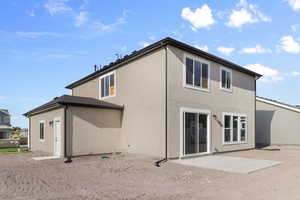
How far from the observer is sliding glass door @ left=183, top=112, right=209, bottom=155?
41.1ft

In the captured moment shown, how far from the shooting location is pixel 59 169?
947cm

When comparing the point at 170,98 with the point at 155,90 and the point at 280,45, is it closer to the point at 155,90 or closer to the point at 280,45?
the point at 155,90

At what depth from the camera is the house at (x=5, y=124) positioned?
39875 millimetres

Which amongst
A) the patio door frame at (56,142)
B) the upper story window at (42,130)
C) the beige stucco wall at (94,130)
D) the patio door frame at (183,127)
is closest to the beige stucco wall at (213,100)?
the patio door frame at (183,127)

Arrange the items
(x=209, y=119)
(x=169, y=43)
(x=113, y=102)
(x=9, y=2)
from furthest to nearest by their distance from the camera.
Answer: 1. (x=113, y=102)
2. (x=209, y=119)
3. (x=169, y=43)
4. (x=9, y=2)

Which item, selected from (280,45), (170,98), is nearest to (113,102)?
(170,98)

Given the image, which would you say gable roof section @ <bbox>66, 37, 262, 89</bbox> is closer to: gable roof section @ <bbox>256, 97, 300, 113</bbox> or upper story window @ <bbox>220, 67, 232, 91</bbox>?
upper story window @ <bbox>220, 67, 232, 91</bbox>

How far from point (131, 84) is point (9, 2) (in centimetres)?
746

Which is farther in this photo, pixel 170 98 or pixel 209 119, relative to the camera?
pixel 209 119

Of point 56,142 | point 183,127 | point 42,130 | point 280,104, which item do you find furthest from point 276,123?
point 42,130

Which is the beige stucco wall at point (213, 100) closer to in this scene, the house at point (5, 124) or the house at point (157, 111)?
the house at point (157, 111)

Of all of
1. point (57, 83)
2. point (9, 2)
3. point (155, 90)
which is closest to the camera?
point (9, 2)

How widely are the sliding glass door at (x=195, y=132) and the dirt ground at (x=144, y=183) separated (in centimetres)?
278

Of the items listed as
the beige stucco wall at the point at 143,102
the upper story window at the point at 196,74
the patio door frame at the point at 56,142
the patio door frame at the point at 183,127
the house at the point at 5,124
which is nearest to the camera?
the beige stucco wall at the point at 143,102
